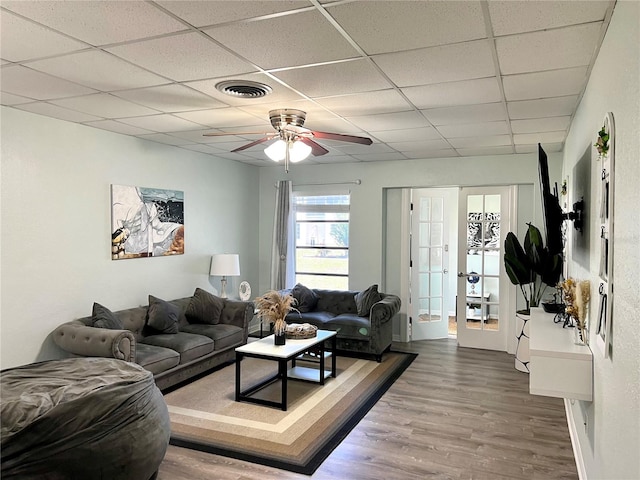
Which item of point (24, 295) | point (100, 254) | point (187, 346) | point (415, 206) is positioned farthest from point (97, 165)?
point (415, 206)

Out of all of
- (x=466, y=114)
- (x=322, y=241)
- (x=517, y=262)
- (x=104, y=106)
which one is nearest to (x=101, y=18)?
(x=104, y=106)

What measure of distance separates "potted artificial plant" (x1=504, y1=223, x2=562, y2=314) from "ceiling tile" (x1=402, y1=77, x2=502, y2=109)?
2.34 m

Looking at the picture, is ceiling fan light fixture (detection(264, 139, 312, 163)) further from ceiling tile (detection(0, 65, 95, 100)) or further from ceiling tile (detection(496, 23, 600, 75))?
ceiling tile (detection(496, 23, 600, 75))

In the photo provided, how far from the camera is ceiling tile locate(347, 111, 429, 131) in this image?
393 centimetres

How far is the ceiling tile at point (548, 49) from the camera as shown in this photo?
7.45 feet

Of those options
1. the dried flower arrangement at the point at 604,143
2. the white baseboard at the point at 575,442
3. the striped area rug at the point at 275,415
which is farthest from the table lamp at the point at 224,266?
the dried flower arrangement at the point at 604,143

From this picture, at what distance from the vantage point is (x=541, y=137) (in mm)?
4820

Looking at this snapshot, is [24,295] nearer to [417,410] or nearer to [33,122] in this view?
[33,122]

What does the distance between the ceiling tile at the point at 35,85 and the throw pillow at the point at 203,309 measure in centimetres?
272

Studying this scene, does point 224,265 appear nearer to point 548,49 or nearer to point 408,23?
point 408,23

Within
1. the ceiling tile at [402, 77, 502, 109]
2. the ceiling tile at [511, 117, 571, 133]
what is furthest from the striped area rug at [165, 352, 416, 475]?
the ceiling tile at [511, 117, 571, 133]

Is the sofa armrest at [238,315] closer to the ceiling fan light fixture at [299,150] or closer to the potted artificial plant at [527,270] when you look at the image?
the ceiling fan light fixture at [299,150]

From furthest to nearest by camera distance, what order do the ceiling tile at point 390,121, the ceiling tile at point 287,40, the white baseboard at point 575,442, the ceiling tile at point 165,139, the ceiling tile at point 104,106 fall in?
1. the ceiling tile at point 165,139
2. the ceiling tile at point 390,121
3. the ceiling tile at point 104,106
4. the white baseboard at point 575,442
5. the ceiling tile at point 287,40

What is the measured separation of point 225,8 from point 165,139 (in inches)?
131
